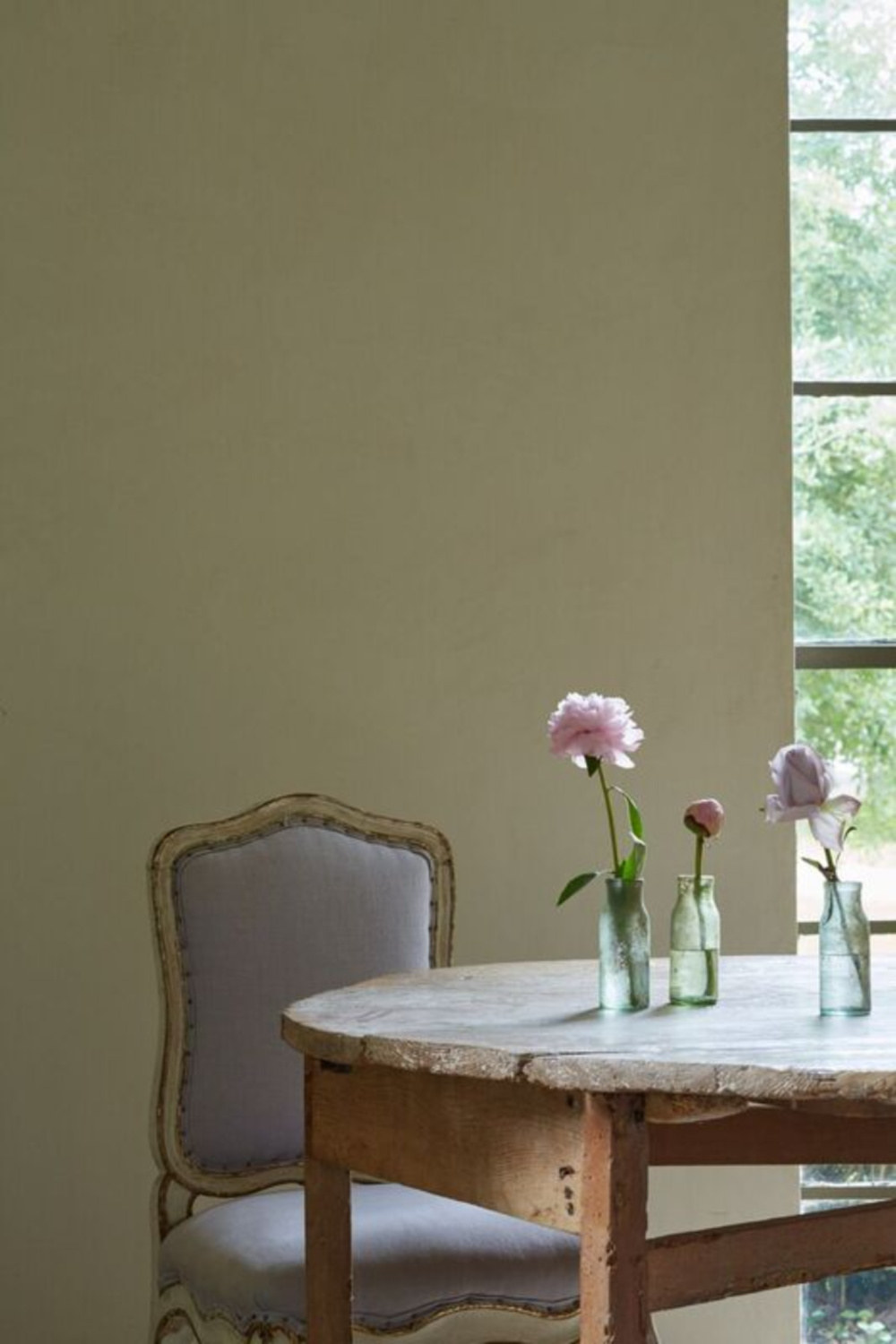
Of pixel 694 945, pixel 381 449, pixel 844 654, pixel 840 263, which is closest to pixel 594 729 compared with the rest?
pixel 694 945

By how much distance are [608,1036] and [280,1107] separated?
2.74ft

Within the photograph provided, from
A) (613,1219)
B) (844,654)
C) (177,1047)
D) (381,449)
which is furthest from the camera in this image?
(844,654)

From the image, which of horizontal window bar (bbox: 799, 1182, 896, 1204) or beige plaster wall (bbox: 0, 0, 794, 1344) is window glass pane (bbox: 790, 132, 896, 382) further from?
horizontal window bar (bbox: 799, 1182, 896, 1204)

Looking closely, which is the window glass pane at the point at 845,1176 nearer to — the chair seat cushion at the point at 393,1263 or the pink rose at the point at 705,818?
the chair seat cushion at the point at 393,1263

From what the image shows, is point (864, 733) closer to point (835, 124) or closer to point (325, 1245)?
point (835, 124)

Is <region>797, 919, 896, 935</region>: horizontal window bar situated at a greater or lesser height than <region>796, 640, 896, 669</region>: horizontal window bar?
lesser

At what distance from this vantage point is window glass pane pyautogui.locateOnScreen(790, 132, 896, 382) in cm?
364

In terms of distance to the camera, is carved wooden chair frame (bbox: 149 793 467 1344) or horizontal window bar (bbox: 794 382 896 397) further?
horizontal window bar (bbox: 794 382 896 397)

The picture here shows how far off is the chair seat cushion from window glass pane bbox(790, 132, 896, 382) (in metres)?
2.01

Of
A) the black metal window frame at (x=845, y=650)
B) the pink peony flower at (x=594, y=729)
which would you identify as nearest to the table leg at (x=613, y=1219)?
the pink peony flower at (x=594, y=729)

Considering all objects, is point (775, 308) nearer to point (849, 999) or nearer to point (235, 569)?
point (235, 569)

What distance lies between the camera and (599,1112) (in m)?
1.70

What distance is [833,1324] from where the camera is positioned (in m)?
3.47

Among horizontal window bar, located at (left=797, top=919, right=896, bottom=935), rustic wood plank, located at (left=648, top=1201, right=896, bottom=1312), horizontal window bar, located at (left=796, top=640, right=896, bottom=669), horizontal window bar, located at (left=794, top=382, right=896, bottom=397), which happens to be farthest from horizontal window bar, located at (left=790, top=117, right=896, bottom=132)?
rustic wood plank, located at (left=648, top=1201, right=896, bottom=1312)
